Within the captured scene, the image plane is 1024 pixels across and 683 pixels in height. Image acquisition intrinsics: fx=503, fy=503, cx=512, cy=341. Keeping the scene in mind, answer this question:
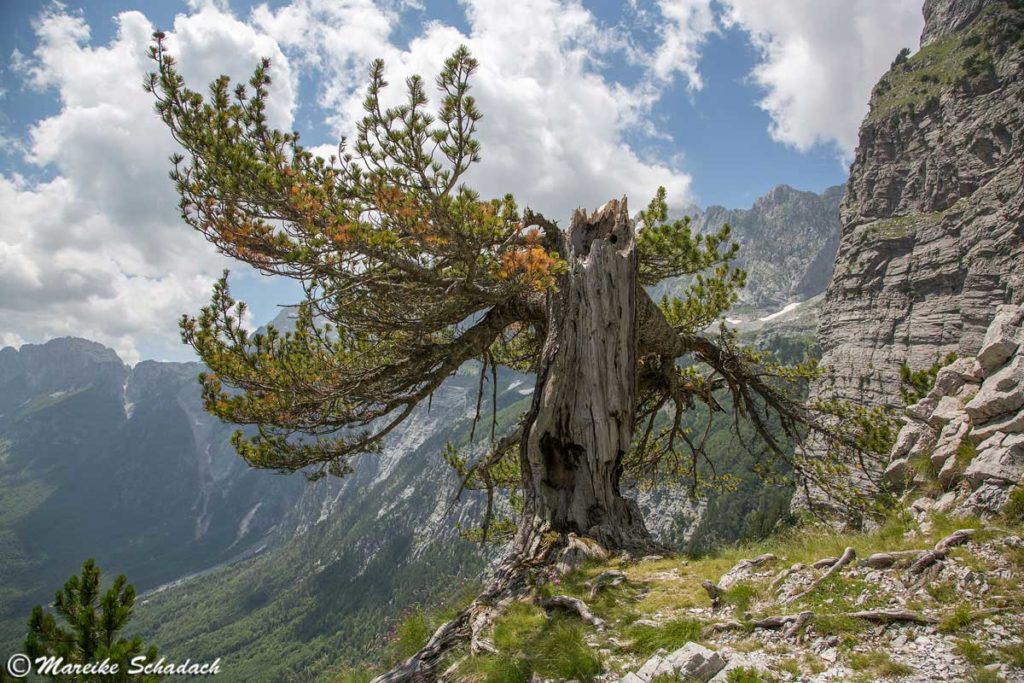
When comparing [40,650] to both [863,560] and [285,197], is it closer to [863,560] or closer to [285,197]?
[285,197]

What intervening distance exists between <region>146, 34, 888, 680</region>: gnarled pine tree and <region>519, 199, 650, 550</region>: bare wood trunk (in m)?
0.03

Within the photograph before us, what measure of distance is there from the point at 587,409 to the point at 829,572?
443 centimetres

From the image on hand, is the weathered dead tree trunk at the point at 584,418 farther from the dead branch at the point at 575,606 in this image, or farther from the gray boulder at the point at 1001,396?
the gray boulder at the point at 1001,396

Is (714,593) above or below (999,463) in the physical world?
below

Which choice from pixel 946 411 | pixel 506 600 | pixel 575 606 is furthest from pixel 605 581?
pixel 946 411

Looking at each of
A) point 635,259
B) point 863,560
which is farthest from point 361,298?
point 863,560

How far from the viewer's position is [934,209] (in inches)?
5379

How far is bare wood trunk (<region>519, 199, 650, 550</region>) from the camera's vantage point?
892cm

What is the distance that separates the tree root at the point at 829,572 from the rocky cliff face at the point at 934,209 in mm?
102663

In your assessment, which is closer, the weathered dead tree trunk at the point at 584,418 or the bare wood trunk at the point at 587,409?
the weathered dead tree trunk at the point at 584,418

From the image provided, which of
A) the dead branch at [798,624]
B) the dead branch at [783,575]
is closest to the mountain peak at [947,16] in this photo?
the dead branch at [783,575]

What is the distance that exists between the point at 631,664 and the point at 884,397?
12288 cm

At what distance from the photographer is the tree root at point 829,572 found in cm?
519

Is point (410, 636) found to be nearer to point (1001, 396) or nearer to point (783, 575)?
point (783, 575)
